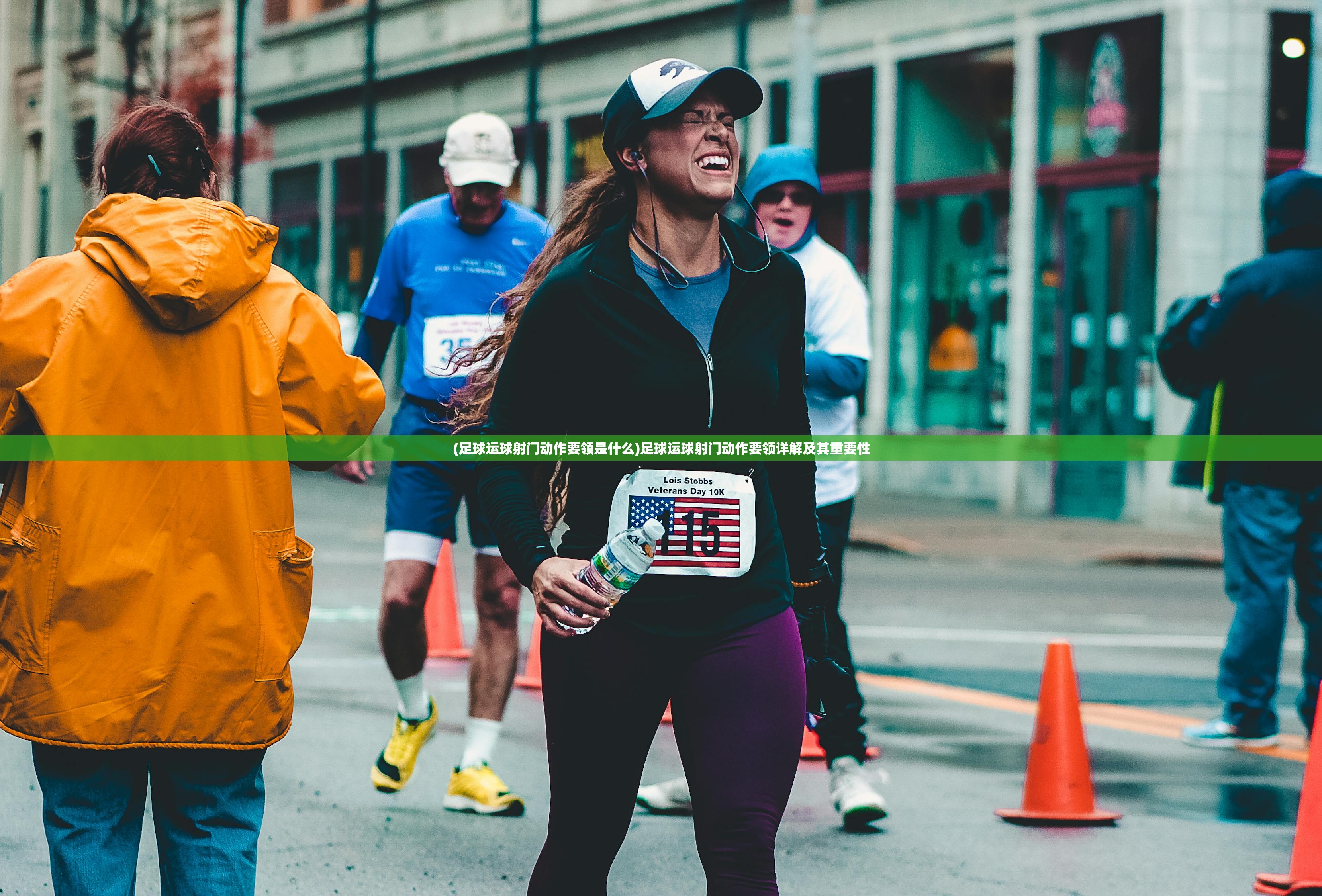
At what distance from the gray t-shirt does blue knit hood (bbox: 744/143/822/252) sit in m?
2.33

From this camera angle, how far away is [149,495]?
2986 mm

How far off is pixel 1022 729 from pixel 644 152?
4.52 metres

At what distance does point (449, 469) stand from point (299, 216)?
30.1 metres

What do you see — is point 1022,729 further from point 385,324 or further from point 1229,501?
point 385,324

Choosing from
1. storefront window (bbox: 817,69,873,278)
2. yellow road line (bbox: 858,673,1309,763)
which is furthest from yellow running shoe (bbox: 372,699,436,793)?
storefront window (bbox: 817,69,873,278)

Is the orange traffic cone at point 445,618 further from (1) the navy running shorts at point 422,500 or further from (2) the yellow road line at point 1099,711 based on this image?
(1) the navy running shorts at point 422,500

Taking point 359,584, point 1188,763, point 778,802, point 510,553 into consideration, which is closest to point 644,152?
point 510,553

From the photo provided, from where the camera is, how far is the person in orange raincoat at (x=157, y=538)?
2936mm

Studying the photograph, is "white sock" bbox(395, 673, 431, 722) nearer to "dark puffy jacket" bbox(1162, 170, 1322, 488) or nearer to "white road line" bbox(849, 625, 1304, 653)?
"dark puffy jacket" bbox(1162, 170, 1322, 488)

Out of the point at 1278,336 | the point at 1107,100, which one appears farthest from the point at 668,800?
the point at 1107,100

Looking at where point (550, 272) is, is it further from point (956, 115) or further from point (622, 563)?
point (956, 115)

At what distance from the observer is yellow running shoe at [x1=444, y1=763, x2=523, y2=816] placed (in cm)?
533

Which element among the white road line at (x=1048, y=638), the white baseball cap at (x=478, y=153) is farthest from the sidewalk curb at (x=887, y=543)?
the white baseball cap at (x=478, y=153)

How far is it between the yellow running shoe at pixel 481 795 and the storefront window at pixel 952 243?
47.5 ft
